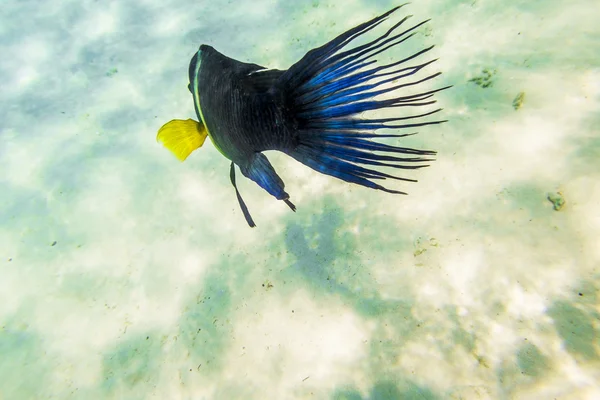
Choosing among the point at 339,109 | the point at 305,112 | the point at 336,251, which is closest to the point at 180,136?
the point at 305,112

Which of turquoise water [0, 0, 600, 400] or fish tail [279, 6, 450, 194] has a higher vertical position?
fish tail [279, 6, 450, 194]

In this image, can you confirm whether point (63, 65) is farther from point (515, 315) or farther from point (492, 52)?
point (515, 315)

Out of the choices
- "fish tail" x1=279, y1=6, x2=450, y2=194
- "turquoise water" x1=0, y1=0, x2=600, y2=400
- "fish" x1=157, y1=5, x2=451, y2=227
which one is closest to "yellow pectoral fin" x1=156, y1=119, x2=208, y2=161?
"fish" x1=157, y1=5, x2=451, y2=227

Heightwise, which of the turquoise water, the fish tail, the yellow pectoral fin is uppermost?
the yellow pectoral fin

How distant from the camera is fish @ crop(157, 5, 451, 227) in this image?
4.53 feet

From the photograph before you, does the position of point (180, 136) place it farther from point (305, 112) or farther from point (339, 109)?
point (339, 109)

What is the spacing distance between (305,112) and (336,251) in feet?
6.22

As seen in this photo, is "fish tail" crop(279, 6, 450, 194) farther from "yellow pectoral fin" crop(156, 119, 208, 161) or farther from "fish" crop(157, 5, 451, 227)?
"yellow pectoral fin" crop(156, 119, 208, 161)

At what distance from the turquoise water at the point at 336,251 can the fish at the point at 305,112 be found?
4.99 feet

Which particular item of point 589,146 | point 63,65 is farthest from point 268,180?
point 63,65

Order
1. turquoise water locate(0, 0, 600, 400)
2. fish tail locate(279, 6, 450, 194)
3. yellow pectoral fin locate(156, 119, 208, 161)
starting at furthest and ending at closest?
turquoise water locate(0, 0, 600, 400), yellow pectoral fin locate(156, 119, 208, 161), fish tail locate(279, 6, 450, 194)

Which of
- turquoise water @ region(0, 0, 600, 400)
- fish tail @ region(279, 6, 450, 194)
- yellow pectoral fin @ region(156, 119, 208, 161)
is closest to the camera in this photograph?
fish tail @ region(279, 6, 450, 194)

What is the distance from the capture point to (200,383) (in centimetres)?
274

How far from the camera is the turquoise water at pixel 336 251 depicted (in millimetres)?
2436
